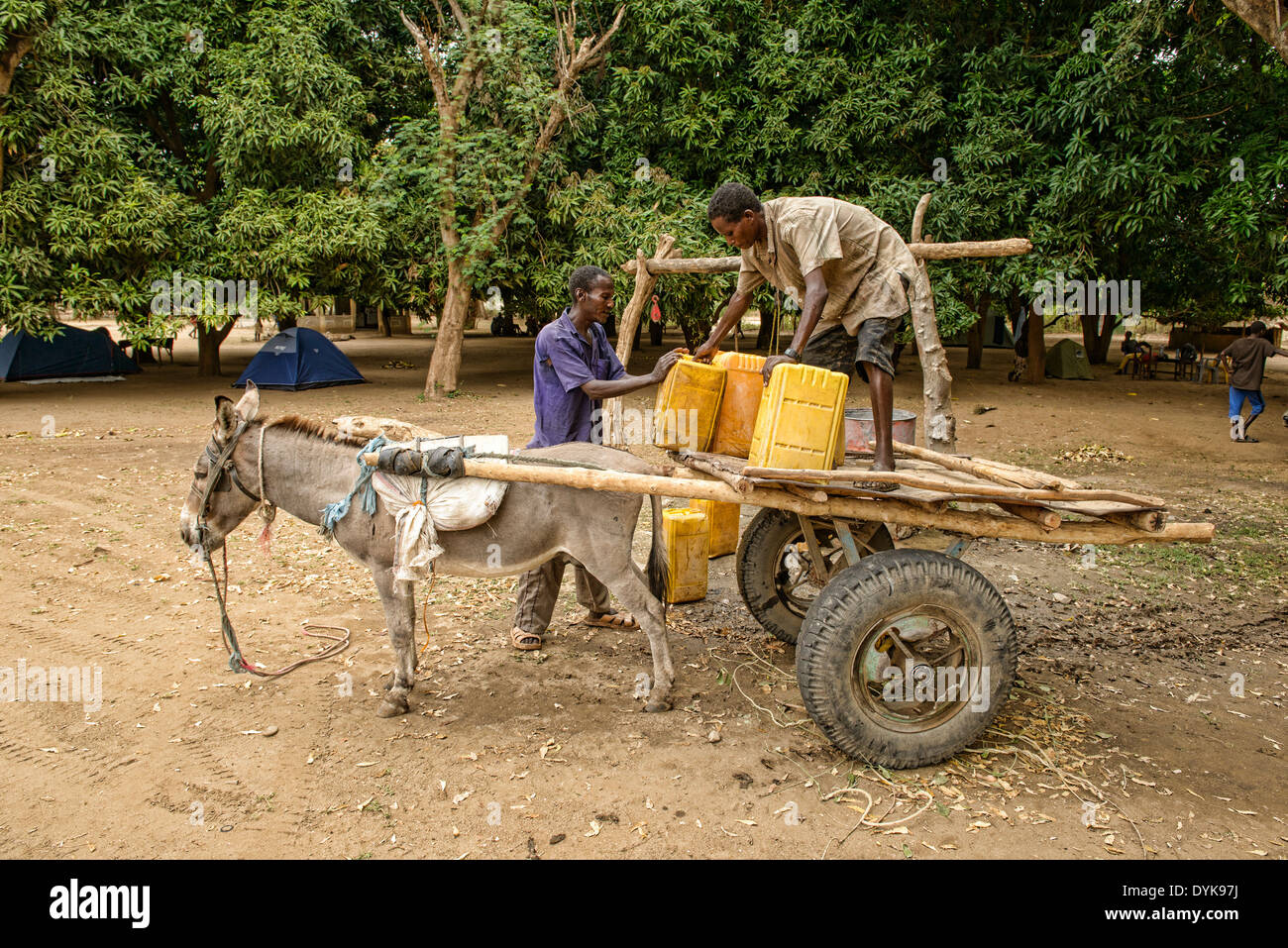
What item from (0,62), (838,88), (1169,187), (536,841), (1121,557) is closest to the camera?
(536,841)

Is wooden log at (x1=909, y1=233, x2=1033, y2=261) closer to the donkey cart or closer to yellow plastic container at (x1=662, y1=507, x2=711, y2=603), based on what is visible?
yellow plastic container at (x1=662, y1=507, x2=711, y2=603)

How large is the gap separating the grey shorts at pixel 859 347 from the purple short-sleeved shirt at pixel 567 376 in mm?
1303

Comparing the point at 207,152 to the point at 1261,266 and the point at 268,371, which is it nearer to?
the point at 268,371

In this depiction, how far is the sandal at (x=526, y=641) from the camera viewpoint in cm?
527

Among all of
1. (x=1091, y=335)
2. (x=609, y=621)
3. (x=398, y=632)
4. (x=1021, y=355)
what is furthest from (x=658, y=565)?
(x=1091, y=335)

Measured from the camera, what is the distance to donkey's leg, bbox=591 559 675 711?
4.43 metres

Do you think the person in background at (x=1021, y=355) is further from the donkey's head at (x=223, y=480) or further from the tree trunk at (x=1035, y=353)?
the donkey's head at (x=223, y=480)

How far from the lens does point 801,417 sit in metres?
3.94

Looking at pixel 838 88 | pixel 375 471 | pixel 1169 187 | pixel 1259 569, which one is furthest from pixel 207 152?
pixel 1259 569

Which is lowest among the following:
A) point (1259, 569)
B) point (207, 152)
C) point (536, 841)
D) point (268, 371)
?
point (536, 841)

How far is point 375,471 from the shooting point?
14.1ft

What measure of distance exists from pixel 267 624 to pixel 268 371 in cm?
1241

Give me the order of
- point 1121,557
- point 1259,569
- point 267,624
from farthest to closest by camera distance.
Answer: point 1121,557 → point 1259,569 → point 267,624

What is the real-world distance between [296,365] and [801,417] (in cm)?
1498
